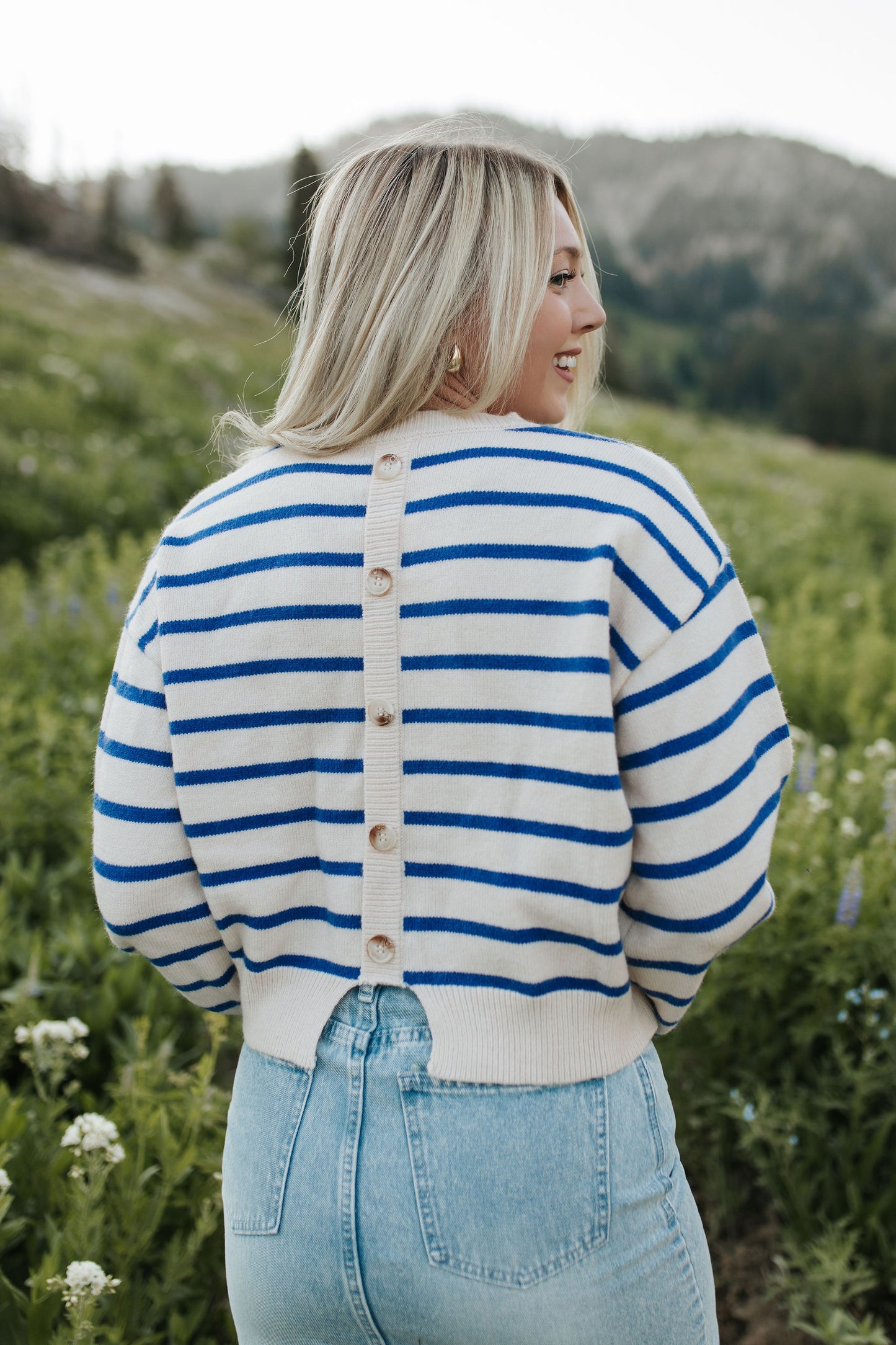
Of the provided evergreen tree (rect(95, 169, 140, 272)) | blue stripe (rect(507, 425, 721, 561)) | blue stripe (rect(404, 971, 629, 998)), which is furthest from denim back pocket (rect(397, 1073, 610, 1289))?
evergreen tree (rect(95, 169, 140, 272))

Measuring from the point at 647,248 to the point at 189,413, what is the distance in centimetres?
17443

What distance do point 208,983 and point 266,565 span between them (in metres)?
0.68

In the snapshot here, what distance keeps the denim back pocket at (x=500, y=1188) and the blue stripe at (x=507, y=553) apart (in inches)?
24.2

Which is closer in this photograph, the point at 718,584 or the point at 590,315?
the point at 718,584

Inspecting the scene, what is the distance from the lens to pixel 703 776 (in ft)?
3.62

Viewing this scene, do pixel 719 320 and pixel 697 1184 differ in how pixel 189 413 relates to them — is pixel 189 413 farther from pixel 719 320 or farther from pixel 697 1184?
pixel 719 320

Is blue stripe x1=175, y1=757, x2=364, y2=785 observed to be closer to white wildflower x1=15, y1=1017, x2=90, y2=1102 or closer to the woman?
the woman

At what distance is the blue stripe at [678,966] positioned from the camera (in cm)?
124

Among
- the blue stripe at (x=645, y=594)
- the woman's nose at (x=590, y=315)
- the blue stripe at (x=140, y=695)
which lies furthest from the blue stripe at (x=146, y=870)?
the woman's nose at (x=590, y=315)

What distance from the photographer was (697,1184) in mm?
2676

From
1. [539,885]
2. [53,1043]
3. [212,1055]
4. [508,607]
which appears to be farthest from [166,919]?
[53,1043]

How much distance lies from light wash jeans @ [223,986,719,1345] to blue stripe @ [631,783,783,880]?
0.26 meters


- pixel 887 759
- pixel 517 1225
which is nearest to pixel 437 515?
pixel 517 1225

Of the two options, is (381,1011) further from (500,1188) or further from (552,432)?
(552,432)
